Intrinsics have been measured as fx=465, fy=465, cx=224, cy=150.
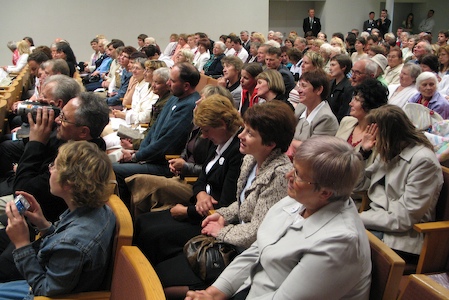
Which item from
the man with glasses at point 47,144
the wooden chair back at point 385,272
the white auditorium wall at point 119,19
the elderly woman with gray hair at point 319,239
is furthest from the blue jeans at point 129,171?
the white auditorium wall at point 119,19

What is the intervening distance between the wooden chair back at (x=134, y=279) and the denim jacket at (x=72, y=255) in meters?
0.12

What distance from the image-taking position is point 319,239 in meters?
1.39

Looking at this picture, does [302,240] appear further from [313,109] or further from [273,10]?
[273,10]

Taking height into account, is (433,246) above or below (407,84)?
below

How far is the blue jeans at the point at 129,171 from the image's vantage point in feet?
11.0

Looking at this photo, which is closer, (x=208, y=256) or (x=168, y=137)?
(x=208, y=256)

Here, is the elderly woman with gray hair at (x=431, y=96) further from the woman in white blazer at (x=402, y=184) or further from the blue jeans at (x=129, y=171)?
the blue jeans at (x=129, y=171)

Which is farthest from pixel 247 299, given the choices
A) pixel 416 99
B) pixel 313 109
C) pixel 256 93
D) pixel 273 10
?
pixel 273 10

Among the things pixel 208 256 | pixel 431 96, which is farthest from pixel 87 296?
pixel 431 96

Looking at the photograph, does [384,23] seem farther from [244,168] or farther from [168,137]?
[244,168]

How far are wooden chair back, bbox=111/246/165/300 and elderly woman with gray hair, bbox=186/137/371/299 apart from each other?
1.30 feet

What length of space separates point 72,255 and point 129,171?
183 cm

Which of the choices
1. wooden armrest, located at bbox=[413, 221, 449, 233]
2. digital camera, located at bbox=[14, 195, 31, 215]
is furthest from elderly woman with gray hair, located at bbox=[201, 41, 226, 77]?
digital camera, located at bbox=[14, 195, 31, 215]

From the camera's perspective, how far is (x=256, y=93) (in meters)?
4.33
